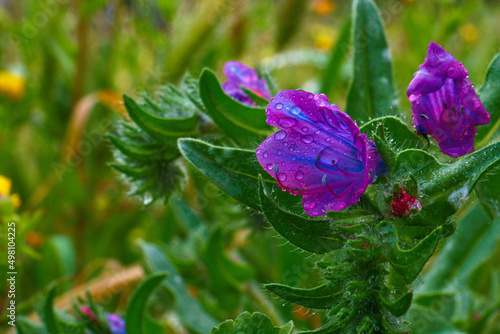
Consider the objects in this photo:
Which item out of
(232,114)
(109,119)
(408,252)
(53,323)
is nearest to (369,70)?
(232,114)

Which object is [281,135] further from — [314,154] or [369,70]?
[369,70]

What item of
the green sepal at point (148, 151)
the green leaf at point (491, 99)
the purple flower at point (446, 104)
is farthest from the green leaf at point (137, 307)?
the green leaf at point (491, 99)

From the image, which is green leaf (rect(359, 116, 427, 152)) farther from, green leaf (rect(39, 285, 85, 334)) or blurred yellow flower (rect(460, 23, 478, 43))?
blurred yellow flower (rect(460, 23, 478, 43))

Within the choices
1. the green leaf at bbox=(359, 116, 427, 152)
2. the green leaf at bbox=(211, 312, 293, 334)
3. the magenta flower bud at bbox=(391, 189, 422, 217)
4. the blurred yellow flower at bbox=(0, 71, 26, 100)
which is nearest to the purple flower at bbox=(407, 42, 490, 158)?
the green leaf at bbox=(359, 116, 427, 152)

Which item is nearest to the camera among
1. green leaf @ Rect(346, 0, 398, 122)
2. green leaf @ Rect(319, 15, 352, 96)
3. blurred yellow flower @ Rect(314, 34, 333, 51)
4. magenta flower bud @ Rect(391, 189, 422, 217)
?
magenta flower bud @ Rect(391, 189, 422, 217)

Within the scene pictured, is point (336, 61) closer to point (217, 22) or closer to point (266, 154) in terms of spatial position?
point (217, 22)

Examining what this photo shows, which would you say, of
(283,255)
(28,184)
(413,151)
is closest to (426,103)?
(413,151)
